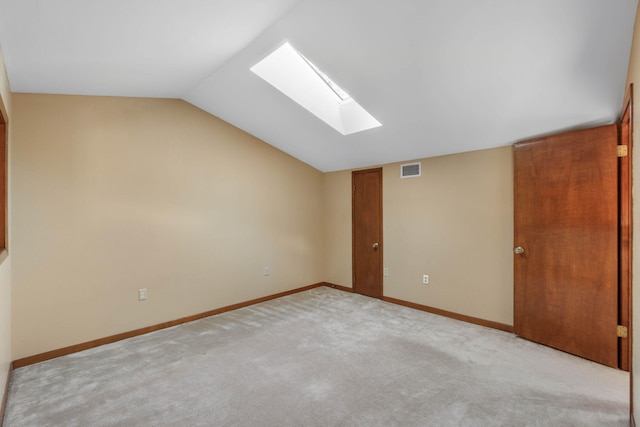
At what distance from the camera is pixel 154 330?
10.7ft

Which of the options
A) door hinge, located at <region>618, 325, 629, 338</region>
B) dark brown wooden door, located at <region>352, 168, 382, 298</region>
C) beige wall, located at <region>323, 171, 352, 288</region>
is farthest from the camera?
beige wall, located at <region>323, 171, 352, 288</region>

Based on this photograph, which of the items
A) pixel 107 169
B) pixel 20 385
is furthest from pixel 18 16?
pixel 20 385

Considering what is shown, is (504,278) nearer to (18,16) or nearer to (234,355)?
(234,355)

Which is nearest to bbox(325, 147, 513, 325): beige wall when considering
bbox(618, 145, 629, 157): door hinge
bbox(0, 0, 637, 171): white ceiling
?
bbox(0, 0, 637, 171): white ceiling

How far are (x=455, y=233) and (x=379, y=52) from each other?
91.7 inches

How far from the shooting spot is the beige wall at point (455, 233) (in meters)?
3.23

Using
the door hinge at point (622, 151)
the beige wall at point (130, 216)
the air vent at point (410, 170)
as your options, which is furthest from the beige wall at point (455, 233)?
the beige wall at point (130, 216)

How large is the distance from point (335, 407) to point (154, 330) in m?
2.33

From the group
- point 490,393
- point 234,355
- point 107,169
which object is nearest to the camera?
point 490,393

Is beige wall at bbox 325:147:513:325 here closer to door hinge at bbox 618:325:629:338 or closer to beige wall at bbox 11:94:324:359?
door hinge at bbox 618:325:629:338

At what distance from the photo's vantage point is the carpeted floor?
1.87 metres

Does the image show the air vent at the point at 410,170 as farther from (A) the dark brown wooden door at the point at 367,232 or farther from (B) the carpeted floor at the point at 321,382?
(B) the carpeted floor at the point at 321,382

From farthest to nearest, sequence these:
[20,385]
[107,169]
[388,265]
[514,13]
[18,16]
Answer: [388,265], [107,169], [20,385], [514,13], [18,16]

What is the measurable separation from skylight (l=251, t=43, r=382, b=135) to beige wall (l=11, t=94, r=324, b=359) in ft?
4.03
